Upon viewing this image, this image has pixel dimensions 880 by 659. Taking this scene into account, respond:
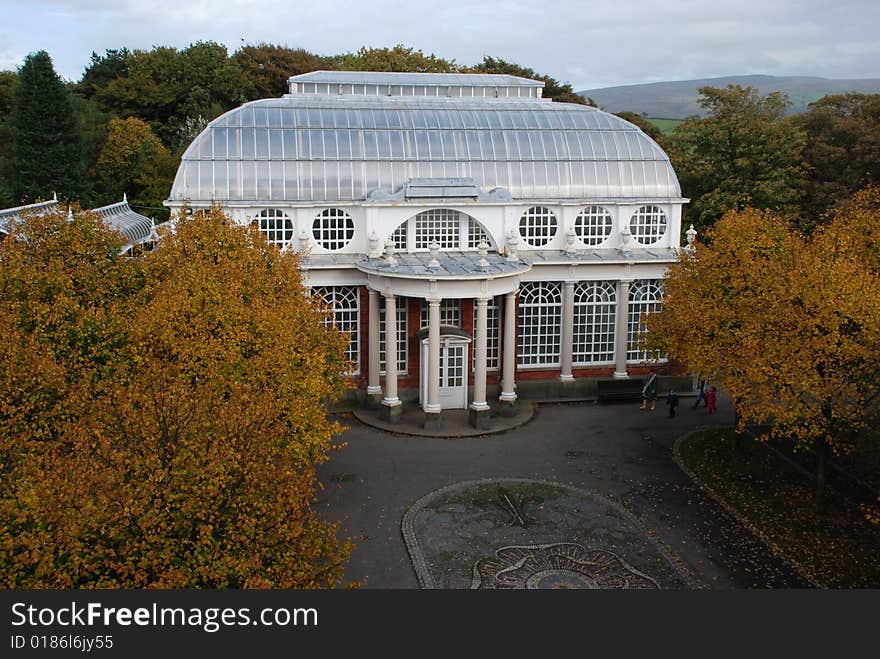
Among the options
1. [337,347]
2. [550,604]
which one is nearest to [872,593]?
[550,604]

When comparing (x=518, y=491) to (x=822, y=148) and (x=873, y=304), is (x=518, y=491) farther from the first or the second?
(x=822, y=148)

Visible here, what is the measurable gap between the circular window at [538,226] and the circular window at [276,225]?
38.1 feet

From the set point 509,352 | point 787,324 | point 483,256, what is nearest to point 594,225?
point 483,256

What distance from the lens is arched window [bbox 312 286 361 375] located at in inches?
1455

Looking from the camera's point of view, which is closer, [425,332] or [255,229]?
[255,229]

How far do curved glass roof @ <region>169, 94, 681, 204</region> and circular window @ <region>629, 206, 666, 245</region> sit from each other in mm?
817

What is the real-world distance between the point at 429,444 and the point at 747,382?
13.4m

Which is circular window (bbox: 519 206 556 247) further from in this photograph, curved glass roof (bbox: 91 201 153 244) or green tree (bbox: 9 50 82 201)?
green tree (bbox: 9 50 82 201)

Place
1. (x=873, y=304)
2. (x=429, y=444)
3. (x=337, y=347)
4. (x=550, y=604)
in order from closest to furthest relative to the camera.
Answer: (x=550, y=604)
(x=873, y=304)
(x=337, y=347)
(x=429, y=444)

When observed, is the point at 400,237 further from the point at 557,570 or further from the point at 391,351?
the point at 557,570

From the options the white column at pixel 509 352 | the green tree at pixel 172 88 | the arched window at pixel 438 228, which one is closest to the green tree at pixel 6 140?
the green tree at pixel 172 88

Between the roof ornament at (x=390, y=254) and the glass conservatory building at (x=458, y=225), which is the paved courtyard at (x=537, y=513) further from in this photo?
the roof ornament at (x=390, y=254)

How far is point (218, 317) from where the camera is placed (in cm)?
2203

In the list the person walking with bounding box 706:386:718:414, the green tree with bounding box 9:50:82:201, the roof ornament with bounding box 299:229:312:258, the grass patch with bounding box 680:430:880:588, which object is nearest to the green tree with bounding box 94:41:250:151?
the green tree with bounding box 9:50:82:201
